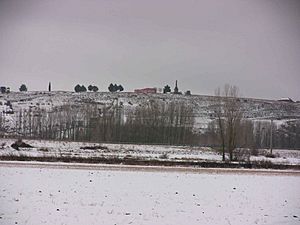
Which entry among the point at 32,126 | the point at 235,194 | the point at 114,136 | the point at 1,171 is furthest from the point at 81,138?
the point at 235,194

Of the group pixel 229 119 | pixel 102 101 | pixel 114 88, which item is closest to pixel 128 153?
pixel 229 119

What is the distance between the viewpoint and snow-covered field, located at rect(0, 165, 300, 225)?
8562 mm

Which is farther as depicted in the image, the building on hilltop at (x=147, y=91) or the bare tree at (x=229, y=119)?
the building on hilltop at (x=147, y=91)

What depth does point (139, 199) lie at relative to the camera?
10.6 metres

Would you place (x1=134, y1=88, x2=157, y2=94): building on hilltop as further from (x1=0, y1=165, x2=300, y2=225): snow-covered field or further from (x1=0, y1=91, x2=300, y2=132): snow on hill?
(x1=0, y1=165, x2=300, y2=225): snow-covered field

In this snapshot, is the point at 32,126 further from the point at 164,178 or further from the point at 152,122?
the point at 164,178

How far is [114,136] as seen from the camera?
54.8 m

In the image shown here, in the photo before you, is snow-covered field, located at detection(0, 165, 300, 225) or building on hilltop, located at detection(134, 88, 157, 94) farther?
building on hilltop, located at detection(134, 88, 157, 94)

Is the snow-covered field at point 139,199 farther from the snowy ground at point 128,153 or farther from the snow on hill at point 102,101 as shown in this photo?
the snow on hill at point 102,101

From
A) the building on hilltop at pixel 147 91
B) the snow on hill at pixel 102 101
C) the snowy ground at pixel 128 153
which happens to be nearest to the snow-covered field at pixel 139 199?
the snowy ground at pixel 128 153

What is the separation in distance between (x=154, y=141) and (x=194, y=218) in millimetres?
46060

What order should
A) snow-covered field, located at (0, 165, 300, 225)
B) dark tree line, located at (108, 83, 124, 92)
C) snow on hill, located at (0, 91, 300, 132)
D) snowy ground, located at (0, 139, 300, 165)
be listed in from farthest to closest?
dark tree line, located at (108, 83, 124, 92) < snow on hill, located at (0, 91, 300, 132) < snowy ground, located at (0, 139, 300, 165) < snow-covered field, located at (0, 165, 300, 225)

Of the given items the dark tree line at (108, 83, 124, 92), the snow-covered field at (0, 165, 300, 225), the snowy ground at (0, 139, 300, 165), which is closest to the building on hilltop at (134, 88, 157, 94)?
the dark tree line at (108, 83, 124, 92)

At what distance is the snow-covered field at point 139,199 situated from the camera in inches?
337
